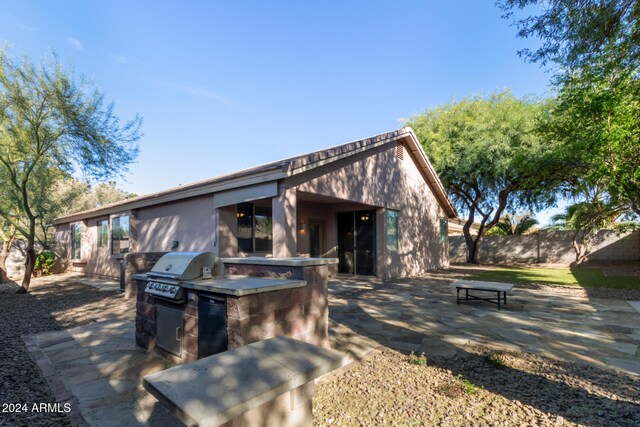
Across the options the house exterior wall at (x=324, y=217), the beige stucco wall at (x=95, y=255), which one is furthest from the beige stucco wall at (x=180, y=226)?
the beige stucco wall at (x=95, y=255)

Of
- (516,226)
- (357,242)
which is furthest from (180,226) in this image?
(516,226)

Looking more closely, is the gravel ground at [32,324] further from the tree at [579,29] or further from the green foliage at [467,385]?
the tree at [579,29]

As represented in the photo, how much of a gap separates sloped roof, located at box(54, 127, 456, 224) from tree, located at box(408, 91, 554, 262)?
9.50 feet

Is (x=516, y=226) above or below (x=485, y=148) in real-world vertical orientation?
below

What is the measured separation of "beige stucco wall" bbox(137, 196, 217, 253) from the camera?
880 cm

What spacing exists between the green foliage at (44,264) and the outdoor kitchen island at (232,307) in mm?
14284

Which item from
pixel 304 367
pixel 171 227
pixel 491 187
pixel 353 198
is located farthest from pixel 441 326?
pixel 491 187

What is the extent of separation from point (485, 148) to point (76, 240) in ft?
67.0

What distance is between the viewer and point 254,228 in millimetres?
9555

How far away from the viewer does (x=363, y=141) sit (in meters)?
9.49

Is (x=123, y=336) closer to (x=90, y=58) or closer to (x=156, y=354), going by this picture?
(x=156, y=354)

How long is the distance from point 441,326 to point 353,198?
199 inches

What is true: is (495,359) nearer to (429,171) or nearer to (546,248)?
(429,171)

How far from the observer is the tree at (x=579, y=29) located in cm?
536
